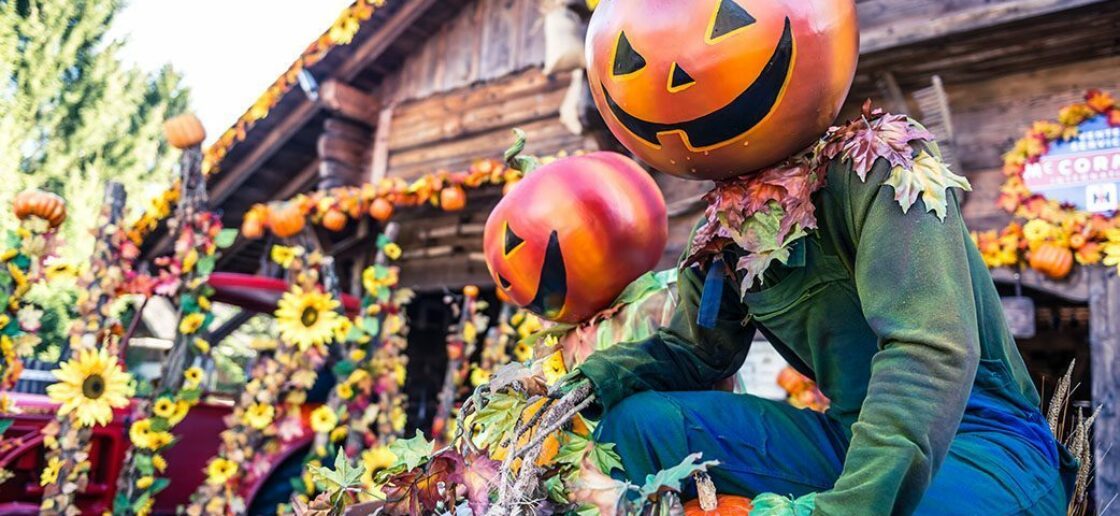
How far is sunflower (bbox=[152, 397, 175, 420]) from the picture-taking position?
3.88 meters

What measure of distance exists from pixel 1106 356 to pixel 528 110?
4.12m

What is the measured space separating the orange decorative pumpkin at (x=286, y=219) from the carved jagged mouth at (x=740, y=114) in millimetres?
5205

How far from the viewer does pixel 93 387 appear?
11.9 ft

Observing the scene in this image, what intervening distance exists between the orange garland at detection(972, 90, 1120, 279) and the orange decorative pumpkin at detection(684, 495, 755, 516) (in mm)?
3624

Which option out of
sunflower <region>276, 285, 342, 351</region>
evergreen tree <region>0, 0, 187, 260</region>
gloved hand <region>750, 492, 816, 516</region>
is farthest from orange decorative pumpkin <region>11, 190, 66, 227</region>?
evergreen tree <region>0, 0, 187, 260</region>

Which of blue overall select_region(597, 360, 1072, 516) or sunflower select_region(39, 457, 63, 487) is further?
sunflower select_region(39, 457, 63, 487)

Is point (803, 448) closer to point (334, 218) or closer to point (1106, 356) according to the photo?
point (1106, 356)

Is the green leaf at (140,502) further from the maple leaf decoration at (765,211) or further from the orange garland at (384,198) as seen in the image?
the maple leaf decoration at (765,211)

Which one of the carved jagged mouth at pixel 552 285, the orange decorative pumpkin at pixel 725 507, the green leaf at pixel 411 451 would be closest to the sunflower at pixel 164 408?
the carved jagged mouth at pixel 552 285

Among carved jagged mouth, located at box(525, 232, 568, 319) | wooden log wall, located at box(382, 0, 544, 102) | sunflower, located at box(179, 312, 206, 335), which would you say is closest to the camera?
carved jagged mouth, located at box(525, 232, 568, 319)

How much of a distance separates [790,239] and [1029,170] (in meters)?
3.80

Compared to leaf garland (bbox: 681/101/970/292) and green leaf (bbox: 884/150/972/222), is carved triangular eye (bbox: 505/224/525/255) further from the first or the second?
green leaf (bbox: 884/150/972/222)

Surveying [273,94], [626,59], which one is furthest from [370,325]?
[273,94]

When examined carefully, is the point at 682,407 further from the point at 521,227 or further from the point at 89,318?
the point at 89,318
